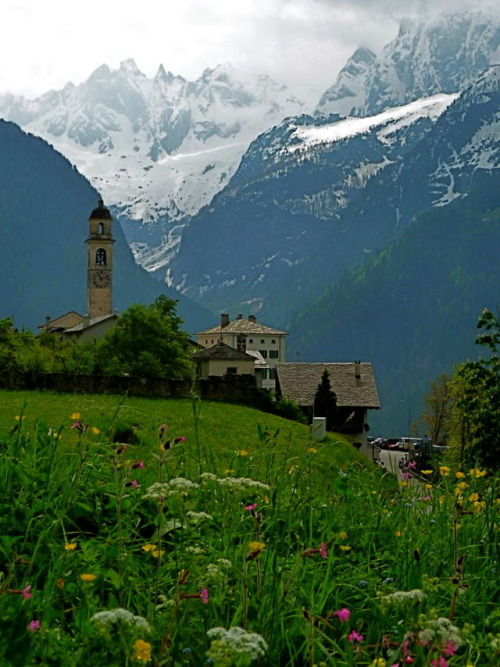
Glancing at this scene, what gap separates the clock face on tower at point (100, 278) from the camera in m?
115

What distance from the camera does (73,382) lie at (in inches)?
1293

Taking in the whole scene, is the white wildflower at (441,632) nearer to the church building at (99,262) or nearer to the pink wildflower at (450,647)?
the pink wildflower at (450,647)

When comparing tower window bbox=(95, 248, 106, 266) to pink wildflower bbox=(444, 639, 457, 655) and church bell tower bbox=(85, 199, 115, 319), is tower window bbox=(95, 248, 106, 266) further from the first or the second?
pink wildflower bbox=(444, 639, 457, 655)

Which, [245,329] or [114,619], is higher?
[245,329]

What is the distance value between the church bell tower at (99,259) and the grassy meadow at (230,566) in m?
108

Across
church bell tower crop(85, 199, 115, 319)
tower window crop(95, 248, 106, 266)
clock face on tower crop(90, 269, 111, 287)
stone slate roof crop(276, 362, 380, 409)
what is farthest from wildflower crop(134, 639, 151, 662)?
clock face on tower crop(90, 269, 111, 287)

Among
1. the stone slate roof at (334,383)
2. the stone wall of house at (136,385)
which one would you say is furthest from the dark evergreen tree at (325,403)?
the stone wall of house at (136,385)

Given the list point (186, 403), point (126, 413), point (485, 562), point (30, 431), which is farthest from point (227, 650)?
point (186, 403)

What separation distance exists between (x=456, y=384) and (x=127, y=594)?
5326 cm

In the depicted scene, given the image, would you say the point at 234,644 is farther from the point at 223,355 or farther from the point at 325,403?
the point at 223,355

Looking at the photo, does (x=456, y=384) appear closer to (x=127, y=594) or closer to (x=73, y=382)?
(x=73, y=382)

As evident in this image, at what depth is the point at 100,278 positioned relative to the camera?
115 m

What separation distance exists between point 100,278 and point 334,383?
55.2m

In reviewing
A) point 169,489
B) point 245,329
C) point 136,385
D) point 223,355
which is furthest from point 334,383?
point 169,489
